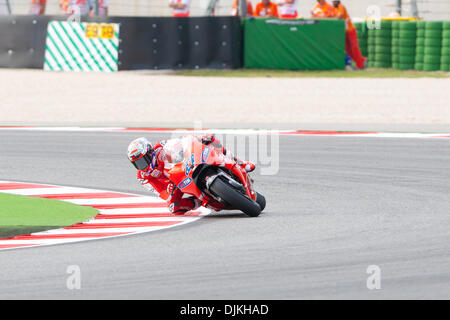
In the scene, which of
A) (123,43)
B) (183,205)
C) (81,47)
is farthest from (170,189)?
(81,47)

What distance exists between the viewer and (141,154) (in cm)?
1061

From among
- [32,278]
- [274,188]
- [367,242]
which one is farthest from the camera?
[274,188]

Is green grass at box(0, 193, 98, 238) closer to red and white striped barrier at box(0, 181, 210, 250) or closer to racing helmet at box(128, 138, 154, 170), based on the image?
red and white striped barrier at box(0, 181, 210, 250)

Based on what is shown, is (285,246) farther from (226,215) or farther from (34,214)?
(34,214)

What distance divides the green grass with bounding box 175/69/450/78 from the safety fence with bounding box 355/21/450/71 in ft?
0.84

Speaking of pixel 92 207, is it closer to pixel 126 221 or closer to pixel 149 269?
pixel 126 221

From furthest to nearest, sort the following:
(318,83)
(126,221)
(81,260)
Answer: (318,83), (126,221), (81,260)

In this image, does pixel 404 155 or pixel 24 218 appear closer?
pixel 24 218

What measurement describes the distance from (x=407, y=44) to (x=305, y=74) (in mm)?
2467

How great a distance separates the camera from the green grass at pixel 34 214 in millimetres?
10055

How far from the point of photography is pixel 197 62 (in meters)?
25.7

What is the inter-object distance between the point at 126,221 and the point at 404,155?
6274mm

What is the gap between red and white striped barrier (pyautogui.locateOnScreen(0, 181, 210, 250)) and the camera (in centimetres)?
966
